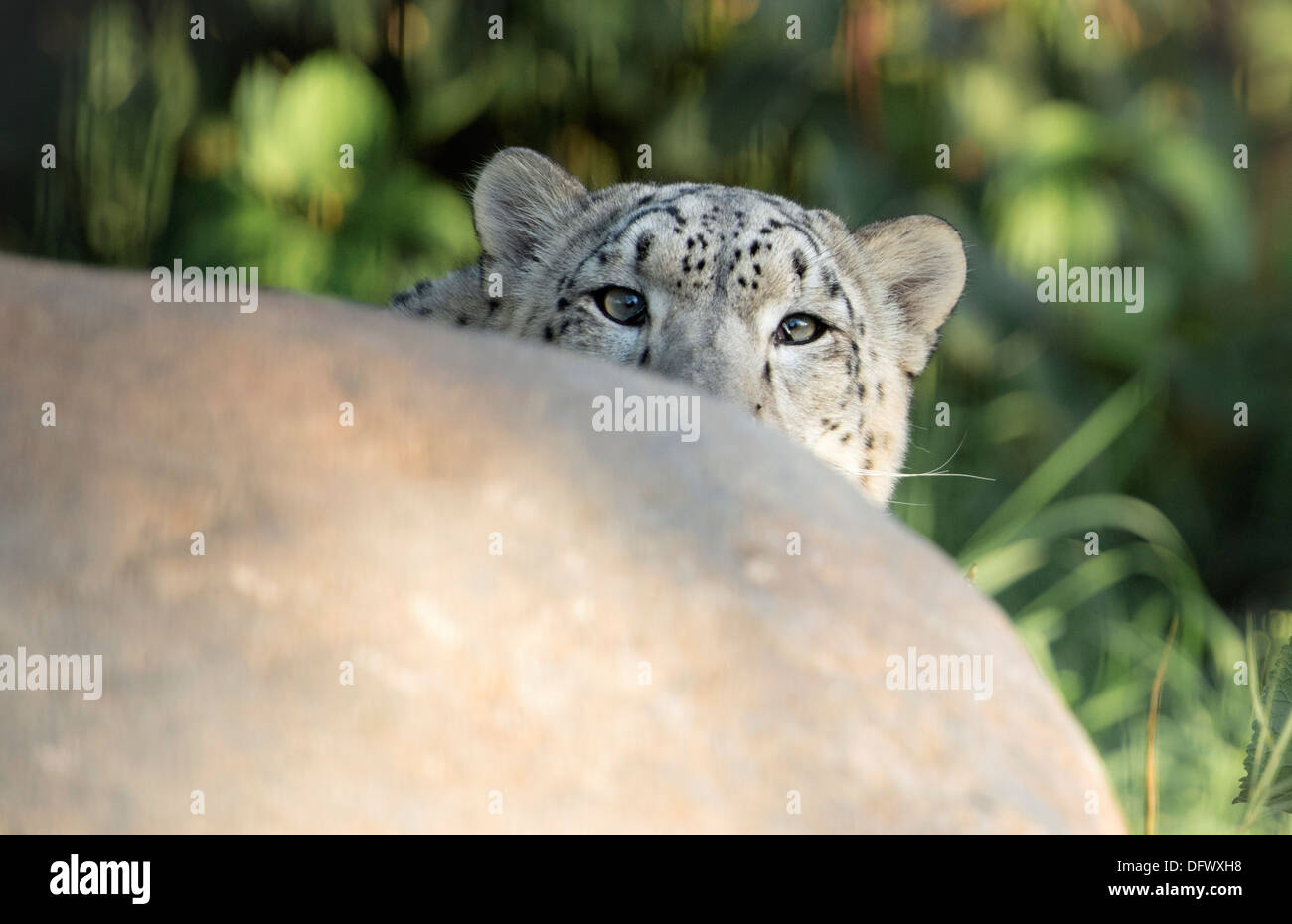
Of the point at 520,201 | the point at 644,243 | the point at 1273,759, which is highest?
the point at 520,201

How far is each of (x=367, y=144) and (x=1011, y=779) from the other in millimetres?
4127

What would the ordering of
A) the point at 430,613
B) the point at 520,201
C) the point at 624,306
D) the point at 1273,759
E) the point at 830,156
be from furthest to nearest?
the point at 830,156
the point at 520,201
the point at 624,306
the point at 1273,759
the point at 430,613

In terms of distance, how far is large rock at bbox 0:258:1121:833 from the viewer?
4.63 ft

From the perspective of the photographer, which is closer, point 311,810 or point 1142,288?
point 311,810

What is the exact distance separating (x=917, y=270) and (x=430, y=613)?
8.71 feet

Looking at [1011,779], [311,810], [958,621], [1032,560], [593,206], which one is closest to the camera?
[311,810]

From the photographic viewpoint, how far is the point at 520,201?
12.3ft

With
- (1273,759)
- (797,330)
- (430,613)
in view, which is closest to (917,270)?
(797,330)

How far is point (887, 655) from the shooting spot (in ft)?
5.37

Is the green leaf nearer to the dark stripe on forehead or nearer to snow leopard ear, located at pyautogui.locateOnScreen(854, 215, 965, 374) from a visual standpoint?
snow leopard ear, located at pyautogui.locateOnScreen(854, 215, 965, 374)

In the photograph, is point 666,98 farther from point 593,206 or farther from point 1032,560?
point 1032,560

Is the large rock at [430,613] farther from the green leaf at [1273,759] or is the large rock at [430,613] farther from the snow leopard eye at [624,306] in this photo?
the snow leopard eye at [624,306]

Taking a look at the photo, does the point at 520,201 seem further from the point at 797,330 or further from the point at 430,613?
the point at 430,613
